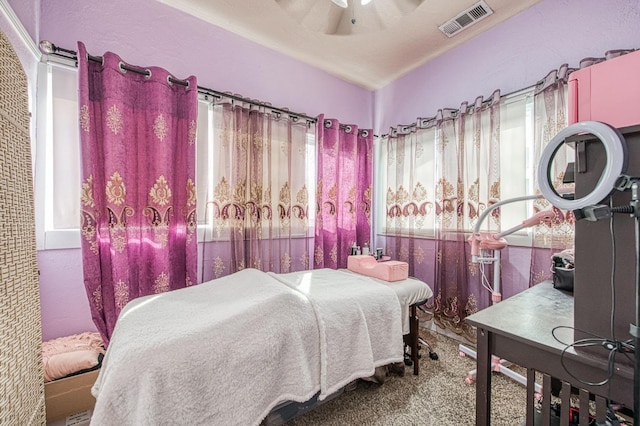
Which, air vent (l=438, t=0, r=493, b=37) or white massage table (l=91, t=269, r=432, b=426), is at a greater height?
air vent (l=438, t=0, r=493, b=37)

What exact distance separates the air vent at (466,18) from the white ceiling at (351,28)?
0.04 metres

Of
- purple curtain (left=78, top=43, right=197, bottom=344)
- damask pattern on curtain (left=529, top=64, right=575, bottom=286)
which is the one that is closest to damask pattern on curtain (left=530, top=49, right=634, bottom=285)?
damask pattern on curtain (left=529, top=64, right=575, bottom=286)

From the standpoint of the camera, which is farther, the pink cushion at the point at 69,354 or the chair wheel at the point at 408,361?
the chair wheel at the point at 408,361

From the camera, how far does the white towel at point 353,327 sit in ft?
4.08

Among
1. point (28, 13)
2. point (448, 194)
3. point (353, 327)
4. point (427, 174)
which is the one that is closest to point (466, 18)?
point (427, 174)

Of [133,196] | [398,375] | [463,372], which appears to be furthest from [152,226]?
[463,372]

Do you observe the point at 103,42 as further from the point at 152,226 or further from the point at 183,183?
the point at 152,226

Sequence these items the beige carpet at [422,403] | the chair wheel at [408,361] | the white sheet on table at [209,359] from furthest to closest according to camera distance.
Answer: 1. the chair wheel at [408,361]
2. the beige carpet at [422,403]
3. the white sheet on table at [209,359]

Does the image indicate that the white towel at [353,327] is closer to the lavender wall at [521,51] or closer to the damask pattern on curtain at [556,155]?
the damask pattern on curtain at [556,155]

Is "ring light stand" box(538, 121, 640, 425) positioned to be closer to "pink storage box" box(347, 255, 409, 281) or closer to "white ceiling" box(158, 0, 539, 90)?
"white ceiling" box(158, 0, 539, 90)

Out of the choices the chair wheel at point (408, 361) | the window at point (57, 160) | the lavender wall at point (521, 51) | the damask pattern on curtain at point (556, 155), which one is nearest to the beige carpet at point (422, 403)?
the chair wheel at point (408, 361)

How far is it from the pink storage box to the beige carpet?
28.0 inches

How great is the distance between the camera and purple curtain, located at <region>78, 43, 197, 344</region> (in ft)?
5.08

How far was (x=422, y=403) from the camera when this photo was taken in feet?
5.00
